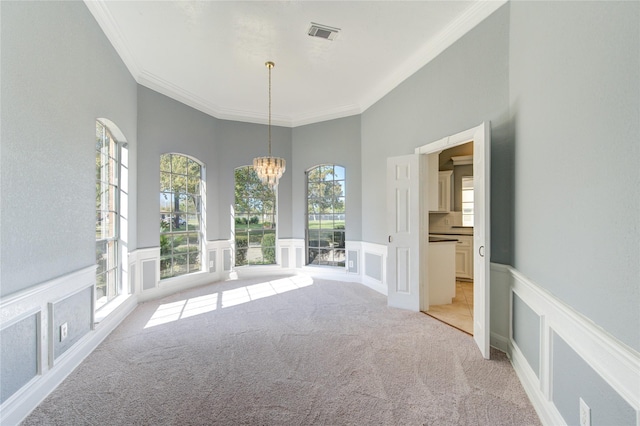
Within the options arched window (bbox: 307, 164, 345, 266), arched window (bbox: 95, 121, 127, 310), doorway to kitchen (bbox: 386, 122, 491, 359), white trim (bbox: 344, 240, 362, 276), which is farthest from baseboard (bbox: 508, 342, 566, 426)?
arched window (bbox: 95, 121, 127, 310)

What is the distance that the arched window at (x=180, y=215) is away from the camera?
4.94 meters

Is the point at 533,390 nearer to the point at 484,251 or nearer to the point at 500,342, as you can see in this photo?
the point at 500,342

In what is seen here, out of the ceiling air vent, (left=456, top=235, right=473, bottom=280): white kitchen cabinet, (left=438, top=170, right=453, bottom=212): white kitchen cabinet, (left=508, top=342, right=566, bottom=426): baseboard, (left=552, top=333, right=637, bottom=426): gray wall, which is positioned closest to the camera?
(left=552, top=333, right=637, bottom=426): gray wall

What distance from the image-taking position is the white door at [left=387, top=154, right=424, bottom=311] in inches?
155

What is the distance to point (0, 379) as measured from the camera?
1.77m

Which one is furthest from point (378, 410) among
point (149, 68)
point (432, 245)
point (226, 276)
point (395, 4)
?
point (149, 68)

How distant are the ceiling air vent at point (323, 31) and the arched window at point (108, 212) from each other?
267cm

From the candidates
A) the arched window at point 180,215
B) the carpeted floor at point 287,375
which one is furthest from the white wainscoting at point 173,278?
the carpeted floor at point 287,375

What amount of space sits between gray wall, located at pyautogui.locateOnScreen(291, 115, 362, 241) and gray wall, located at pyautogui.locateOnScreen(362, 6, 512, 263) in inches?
24.2

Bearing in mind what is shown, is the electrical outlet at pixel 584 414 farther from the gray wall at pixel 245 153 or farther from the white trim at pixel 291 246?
the gray wall at pixel 245 153

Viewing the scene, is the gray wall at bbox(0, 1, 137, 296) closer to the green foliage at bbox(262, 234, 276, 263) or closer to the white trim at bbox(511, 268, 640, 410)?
the white trim at bbox(511, 268, 640, 410)

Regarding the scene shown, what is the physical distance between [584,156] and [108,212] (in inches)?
180

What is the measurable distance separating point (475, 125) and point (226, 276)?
5.04 m

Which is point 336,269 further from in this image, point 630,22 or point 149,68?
point 630,22
